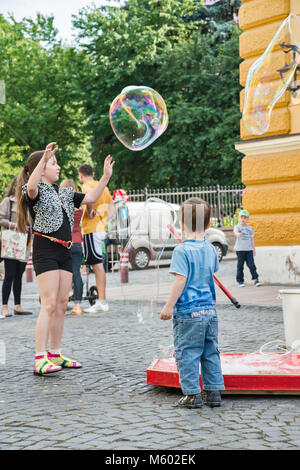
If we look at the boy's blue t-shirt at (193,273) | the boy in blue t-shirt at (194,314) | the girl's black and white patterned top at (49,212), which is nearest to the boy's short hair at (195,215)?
the boy in blue t-shirt at (194,314)

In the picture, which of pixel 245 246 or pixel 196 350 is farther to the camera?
pixel 245 246

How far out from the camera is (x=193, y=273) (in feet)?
13.5

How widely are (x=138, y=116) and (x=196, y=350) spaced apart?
3.36 m

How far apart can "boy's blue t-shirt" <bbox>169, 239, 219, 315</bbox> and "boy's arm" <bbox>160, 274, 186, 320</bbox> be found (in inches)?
1.6

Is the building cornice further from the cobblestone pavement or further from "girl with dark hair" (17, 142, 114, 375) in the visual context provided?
"girl with dark hair" (17, 142, 114, 375)

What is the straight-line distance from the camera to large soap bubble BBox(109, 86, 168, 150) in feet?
22.2

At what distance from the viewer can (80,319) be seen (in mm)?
8219

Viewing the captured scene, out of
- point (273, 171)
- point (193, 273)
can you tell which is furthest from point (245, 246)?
point (193, 273)

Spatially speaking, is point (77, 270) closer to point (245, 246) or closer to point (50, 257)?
point (245, 246)

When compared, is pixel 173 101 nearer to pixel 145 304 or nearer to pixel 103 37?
pixel 103 37

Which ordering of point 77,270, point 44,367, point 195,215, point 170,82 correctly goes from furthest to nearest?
point 170,82 < point 77,270 < point 44,367 < point 195,215

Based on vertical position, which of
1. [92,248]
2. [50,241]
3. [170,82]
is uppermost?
[170,82]

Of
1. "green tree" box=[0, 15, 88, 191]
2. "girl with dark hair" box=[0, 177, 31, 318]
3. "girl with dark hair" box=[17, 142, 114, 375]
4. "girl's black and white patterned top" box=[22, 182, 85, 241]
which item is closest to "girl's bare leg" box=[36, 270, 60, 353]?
"girl with dark hair" box=[17, 142, 114, 375]

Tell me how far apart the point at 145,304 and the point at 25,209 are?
4.00 feet
